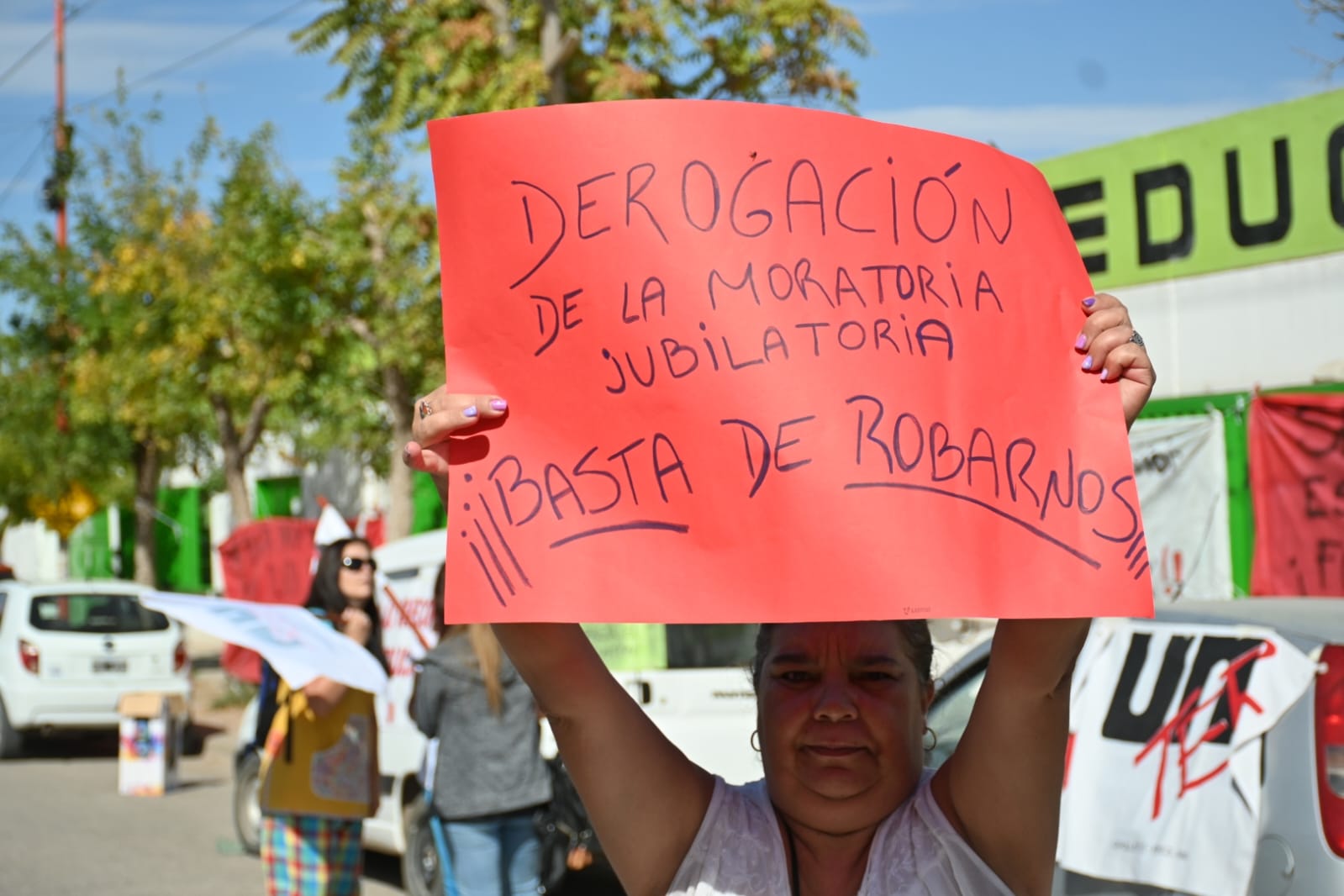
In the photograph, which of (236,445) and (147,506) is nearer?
(236,445)

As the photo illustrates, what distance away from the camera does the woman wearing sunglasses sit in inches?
210

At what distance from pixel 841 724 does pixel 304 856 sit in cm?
367

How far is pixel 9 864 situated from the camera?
9672mm

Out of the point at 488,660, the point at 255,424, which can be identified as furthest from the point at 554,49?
the point at 255,424

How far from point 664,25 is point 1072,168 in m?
3.46

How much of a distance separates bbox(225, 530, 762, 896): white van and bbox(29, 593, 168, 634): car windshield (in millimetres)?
7116

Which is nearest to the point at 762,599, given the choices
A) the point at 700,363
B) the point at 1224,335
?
the point at 700,363

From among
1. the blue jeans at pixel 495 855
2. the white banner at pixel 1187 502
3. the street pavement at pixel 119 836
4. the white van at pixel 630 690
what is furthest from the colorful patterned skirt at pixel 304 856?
the white banner at pixel 1187 502

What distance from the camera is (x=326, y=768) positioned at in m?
5.39

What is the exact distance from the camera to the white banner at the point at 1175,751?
12.3ft

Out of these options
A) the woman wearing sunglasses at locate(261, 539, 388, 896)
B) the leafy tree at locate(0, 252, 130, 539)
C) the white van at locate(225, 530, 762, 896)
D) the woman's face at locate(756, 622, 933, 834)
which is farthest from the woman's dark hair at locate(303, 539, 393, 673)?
the leafy tree at locate(0, 252, 130, 539)

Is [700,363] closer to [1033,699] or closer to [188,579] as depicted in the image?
[1033,699]

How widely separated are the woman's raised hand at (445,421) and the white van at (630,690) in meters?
5.12

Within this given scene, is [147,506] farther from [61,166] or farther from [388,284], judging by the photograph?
[388,284]
